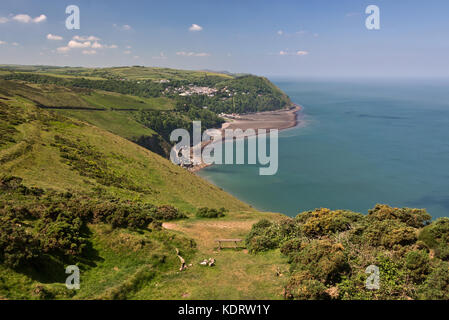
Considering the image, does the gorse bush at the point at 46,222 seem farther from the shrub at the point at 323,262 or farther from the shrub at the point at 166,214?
the shrub at the point at 323,262

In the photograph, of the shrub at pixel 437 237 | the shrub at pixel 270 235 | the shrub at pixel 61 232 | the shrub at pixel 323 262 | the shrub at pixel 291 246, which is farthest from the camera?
the shrub at pixel 270 235

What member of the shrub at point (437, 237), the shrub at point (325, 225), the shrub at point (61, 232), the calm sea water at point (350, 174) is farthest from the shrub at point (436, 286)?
the calm sea water at point (350, 174)

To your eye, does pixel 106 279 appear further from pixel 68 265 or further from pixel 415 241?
pixel 415 241

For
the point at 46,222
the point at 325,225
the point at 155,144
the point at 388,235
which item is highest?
the point at 46,222

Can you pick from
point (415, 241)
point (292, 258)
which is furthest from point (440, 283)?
point (292, 258)

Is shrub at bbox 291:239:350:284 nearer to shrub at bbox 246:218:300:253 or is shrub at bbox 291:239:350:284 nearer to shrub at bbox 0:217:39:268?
shrub at bbox 246:218:300:253

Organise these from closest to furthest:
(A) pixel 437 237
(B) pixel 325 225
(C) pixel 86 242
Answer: (A) pixel 437 237
(C) pixel 86 242
(B) pixel 325 225

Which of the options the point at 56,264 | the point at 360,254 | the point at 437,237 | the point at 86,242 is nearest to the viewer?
the point at 56,264

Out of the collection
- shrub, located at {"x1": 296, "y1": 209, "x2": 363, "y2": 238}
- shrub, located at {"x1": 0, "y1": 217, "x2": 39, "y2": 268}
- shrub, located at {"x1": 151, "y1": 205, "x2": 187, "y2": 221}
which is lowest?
shrub, located at {"x1": 151, "y1": 205, "x2": 187, "y2": 221}

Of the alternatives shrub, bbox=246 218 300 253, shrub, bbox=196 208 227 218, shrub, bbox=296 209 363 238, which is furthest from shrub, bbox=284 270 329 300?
shrub, bbox=196 208 227 218

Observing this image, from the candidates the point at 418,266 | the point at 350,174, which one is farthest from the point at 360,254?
the point at 350,174

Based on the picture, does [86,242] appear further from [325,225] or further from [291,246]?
[325,225]
